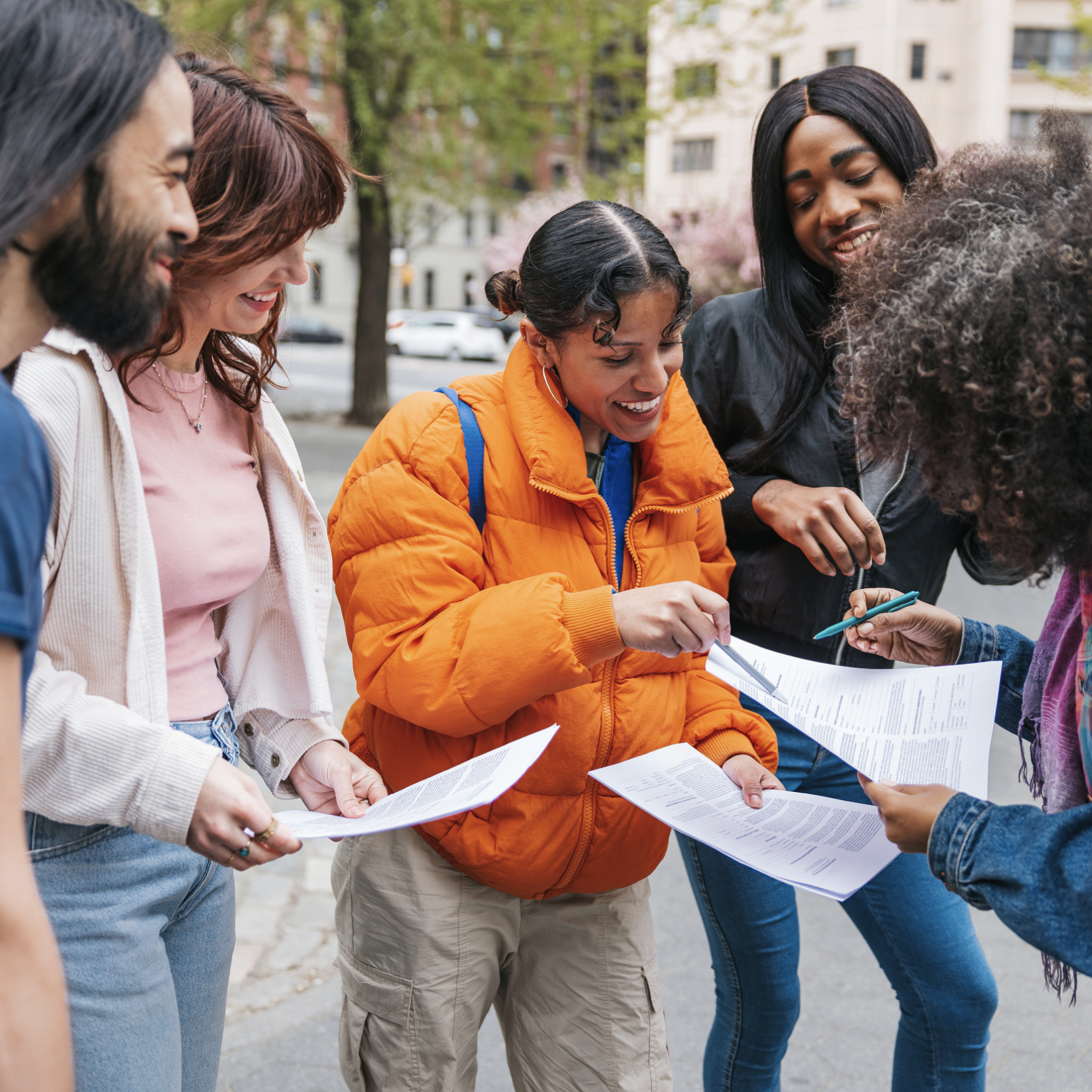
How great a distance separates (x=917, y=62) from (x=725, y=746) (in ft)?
133

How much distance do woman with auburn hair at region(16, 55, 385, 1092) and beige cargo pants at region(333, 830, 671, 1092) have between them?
203 millimetres

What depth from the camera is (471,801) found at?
1.43 m

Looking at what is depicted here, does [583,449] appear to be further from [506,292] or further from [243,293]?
[243,293]

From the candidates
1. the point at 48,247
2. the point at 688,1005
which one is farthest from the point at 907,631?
the point at 688,1005

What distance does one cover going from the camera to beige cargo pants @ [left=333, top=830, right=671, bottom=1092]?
1.86 meters

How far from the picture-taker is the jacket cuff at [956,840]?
1.44m

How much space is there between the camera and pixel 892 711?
1799 mm

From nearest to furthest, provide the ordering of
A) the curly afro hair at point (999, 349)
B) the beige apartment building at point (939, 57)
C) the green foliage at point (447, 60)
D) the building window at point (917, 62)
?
the curly afro hair at point (999, 349)
the green foliage at point (447, 60)
the beige apartment building at point (939, 57)
the building window at point (917, 62)

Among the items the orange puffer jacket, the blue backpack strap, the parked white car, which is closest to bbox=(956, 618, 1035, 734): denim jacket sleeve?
the orange puffer jacket

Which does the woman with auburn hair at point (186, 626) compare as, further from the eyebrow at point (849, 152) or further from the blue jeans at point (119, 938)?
the eyebrow at point (849, 152)

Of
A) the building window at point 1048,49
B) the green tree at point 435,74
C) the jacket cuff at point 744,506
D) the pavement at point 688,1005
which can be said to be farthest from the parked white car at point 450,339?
the jacket cuff at point 744,506

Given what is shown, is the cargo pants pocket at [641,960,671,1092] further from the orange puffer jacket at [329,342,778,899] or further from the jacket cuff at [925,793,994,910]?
the jacket cuff at [925,793,994,910]

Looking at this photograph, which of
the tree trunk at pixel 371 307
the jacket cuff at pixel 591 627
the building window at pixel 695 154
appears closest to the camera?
the jacket cuff at pixel 591 627

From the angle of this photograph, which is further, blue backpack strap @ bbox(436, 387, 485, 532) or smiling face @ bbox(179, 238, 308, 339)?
blue backpack strap @ bbox(436, 387, 485, 532)
